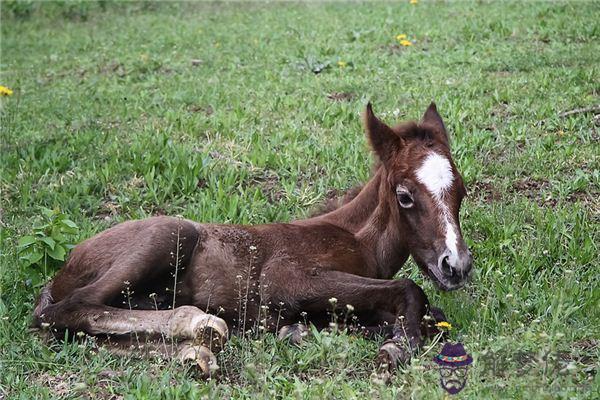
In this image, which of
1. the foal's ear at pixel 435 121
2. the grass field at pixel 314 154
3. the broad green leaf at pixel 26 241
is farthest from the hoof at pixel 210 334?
the foal's ear at pixel 435 121

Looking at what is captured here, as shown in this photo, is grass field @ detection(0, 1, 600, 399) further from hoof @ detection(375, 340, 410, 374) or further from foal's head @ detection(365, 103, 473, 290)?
foal's head @ detection(365, 103, 473, 290)

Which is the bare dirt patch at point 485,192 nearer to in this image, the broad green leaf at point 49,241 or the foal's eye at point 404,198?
the foal's eye at point 404,198

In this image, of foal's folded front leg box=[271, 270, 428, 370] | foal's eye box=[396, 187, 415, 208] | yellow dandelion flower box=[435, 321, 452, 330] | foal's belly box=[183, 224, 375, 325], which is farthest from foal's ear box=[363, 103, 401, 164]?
yellow dandelion flower box=[435, 321, 452, 330]

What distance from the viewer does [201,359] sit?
5.14m

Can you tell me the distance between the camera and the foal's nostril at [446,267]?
545cm

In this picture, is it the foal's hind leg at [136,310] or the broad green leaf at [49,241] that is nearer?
the foal's hind leg at [136,310]

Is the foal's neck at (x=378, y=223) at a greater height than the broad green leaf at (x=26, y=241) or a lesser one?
greater

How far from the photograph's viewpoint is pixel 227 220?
7.79m

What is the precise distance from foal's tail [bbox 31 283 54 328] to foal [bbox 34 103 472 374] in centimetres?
1

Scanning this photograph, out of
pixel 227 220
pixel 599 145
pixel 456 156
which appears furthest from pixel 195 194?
pixel 599 145

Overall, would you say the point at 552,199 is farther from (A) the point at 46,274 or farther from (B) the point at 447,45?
(B) the point at 447,45

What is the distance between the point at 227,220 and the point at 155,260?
183 centimetres

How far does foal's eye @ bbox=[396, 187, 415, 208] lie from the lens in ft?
19.2

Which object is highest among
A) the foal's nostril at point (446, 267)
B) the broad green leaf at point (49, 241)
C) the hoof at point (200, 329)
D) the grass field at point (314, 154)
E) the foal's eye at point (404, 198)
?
the foal's eye at point (404, 198)
